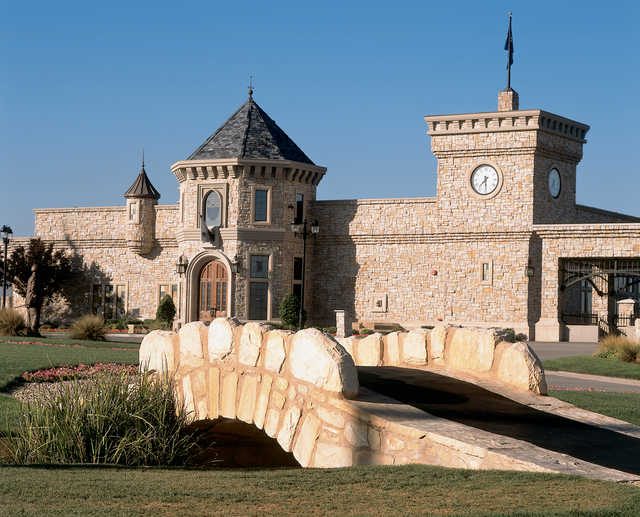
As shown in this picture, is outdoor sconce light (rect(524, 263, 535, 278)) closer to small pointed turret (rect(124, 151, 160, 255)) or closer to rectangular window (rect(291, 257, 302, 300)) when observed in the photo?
rectangular window (rect(291, 257, 302, 300))

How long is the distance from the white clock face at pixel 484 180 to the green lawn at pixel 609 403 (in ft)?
75.0

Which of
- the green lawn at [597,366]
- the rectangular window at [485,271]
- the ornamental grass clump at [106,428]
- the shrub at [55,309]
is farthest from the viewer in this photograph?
the shrub at [55,309]

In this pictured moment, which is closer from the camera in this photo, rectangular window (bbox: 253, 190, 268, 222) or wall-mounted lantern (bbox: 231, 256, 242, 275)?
wall-mounted lantern (bbox: 231, 256, 242, 275)

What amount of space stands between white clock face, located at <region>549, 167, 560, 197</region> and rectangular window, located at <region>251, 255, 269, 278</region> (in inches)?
556

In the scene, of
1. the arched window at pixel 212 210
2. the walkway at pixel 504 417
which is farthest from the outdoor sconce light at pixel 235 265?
the walkway at pixel 504 417

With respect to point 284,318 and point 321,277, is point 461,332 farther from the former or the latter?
point 321,277

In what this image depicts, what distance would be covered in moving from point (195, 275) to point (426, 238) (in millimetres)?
11501

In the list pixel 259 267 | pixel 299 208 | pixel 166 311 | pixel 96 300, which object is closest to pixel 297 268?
pixel 259 267

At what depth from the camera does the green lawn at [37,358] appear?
1739 cm

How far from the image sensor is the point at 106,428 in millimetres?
9625

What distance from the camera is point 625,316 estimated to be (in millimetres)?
42406

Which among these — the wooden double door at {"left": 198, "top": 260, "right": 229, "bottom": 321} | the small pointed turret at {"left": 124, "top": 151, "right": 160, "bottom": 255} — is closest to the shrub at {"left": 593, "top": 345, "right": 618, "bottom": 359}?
the wooden double door at {"left": 198, "top": 260, "right": 229, "bottom": 321}

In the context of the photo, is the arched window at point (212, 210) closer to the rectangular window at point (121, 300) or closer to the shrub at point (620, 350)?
the rectangular window at point (121, 300)

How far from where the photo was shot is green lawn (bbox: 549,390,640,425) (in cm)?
1286
